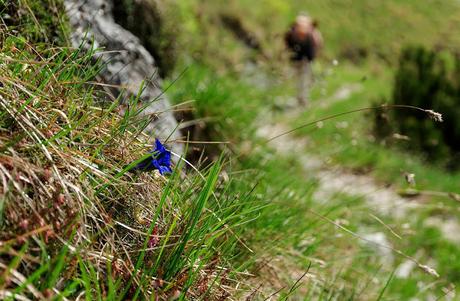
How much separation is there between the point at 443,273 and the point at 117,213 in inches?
157

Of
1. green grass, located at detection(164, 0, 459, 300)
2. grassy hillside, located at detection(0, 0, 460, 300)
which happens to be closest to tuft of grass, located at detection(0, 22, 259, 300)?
grassy hillside, located at detection(0, 0, 460, 300)

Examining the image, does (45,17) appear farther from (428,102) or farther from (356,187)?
(428,102)

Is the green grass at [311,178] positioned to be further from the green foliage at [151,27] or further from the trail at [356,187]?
the green foliage at [151,27]

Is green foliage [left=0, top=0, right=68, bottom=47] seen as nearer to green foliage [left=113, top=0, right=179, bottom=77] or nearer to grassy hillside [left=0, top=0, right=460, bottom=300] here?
grassy hillside [left=0, top=0, right=460, bottom=300]

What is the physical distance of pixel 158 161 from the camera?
1873mm

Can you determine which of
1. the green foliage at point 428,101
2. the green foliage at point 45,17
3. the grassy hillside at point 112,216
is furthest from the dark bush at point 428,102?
the green foliage at point 45,17

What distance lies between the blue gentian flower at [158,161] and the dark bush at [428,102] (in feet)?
28.7

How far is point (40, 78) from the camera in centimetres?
208

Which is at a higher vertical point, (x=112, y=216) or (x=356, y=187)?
(x=112, y=216)

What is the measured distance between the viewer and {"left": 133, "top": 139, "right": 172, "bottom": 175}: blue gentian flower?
1.86m

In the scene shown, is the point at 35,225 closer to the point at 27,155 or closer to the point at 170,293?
the point at 27,155

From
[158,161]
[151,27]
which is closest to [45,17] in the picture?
[158,161]

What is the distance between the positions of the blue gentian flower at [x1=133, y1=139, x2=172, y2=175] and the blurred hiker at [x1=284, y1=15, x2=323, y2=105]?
10524mm

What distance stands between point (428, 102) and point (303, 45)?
9.34 feet
